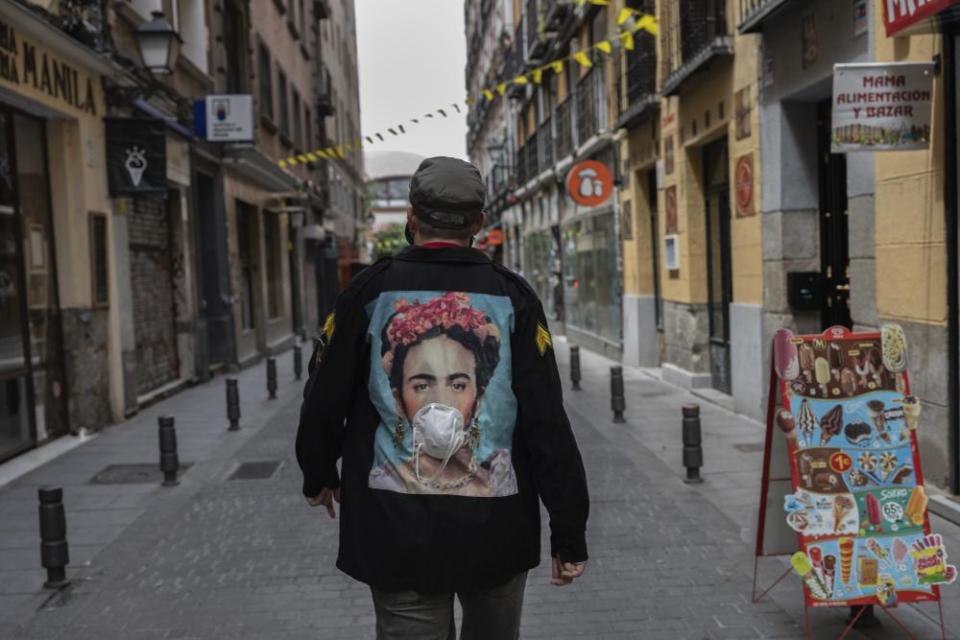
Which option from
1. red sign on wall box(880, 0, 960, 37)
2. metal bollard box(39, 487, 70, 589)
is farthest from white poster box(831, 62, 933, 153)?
metal bollard box(39, 487, 70, 589)

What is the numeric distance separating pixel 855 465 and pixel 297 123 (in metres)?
24.7

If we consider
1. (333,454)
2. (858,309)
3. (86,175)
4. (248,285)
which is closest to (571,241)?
(248,285)

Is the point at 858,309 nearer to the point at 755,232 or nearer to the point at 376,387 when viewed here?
the point at 755,232

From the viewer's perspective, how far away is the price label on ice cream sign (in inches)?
167

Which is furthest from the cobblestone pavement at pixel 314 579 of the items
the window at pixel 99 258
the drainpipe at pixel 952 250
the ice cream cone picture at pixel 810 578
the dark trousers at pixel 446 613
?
the window at pixel 99 258

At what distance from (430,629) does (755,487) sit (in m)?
5.30

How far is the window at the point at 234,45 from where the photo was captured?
62.1 ft

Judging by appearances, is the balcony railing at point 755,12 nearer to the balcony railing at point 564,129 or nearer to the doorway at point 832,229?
the doorway at point 832,229

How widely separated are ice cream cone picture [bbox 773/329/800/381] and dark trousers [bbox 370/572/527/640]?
214 centimetres

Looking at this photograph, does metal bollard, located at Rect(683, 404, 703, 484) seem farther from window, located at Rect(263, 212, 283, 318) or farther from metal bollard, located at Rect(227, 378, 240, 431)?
window, located at Rect(263, 212, 283, 318)

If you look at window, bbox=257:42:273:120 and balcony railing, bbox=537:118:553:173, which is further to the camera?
balcony railing, bbox=537:118:553:173

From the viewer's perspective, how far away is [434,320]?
8.48 feet

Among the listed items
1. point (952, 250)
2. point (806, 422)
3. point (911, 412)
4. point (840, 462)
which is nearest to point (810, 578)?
point (840, 462)

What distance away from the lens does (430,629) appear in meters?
2.58
